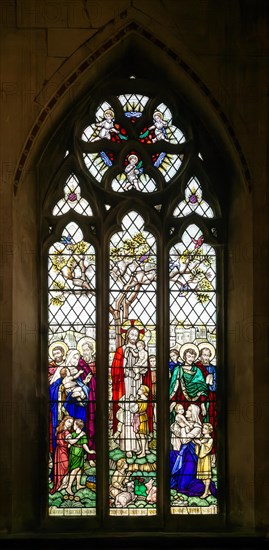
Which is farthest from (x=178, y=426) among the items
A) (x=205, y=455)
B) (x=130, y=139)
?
(x=130, y=139)

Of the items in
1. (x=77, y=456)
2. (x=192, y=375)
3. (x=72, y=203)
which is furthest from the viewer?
(x=72, y=203)

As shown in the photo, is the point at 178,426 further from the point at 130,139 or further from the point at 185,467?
the point at 130,139

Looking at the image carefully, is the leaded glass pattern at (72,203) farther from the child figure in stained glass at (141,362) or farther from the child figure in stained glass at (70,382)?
the child figure in stained glass at (70,382)

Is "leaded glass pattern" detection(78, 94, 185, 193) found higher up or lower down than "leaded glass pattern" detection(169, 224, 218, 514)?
higher up

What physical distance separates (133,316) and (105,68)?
5.63ft

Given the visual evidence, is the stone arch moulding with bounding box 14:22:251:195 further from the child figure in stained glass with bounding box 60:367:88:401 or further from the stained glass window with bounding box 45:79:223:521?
the child figure in stained glass with bounding box 60:367:88:401

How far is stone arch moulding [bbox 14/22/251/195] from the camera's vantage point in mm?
8039

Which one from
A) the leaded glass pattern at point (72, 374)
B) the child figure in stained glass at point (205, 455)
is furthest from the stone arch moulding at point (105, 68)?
the child figure in stained glass at point (205, 455)

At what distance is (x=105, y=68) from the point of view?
27.2ft

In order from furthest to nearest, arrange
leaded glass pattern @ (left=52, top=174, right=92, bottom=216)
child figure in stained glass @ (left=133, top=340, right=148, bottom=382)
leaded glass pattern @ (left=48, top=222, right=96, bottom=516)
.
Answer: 1. leaded glass pattern @ (left=52, top=174, right=92, bottom=216)
2. child figure in stained glass @ (left=133, top=340, right=148, bottom=382)
3. leaded glass pattern @ (left=48, top=222, right=96, bottom=516)

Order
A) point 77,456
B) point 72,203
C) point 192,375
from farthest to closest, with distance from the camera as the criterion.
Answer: point 72,203 → point 192,375 → point 77,456

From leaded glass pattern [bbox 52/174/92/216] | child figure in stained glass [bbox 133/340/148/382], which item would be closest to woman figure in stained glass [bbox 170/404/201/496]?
child figure in stained glass [bbox 133/340/148/382]

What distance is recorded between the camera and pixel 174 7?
26.7ft
